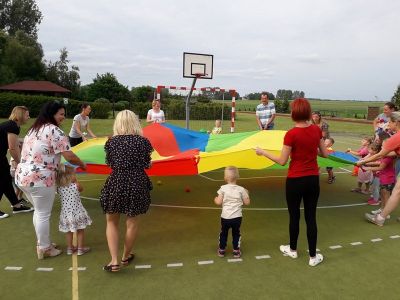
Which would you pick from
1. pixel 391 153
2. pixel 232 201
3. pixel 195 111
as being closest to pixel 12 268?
pixel 232 201

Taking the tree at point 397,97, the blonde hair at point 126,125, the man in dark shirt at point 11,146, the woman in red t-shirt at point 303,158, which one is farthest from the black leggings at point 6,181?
the tree at point 397,97

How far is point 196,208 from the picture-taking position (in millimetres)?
5320

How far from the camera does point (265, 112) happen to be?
740cm

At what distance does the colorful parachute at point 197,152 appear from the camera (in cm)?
429

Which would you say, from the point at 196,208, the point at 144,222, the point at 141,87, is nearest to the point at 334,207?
the point at 196,208

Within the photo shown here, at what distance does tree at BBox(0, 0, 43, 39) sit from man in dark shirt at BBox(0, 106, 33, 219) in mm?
43306

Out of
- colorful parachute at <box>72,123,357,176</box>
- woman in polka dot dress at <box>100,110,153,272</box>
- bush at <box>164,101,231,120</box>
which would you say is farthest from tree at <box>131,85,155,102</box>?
woman in polka dot dress at <box>100,110,153,272</box>

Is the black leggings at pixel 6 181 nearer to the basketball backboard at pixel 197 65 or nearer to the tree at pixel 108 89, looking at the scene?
the basketball backboard at pixel 197 65

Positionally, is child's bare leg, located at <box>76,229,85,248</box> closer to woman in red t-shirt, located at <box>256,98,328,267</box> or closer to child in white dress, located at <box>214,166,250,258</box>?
child in white dress, located at <box>214,166,250,258</box>

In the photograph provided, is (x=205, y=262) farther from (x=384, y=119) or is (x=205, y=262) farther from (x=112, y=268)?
(x=384, y=119)

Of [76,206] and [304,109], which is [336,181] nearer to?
[304,109]

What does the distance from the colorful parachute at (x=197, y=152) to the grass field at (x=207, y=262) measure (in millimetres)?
770

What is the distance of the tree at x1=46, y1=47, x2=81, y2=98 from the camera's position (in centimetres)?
4378

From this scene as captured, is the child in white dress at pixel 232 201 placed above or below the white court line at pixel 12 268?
above
